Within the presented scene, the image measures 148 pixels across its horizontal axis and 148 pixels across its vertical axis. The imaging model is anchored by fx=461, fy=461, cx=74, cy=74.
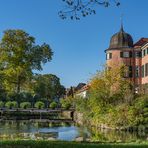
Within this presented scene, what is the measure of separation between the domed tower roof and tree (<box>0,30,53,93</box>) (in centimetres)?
1174

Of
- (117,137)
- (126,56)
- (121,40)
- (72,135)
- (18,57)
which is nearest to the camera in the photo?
(117,137)

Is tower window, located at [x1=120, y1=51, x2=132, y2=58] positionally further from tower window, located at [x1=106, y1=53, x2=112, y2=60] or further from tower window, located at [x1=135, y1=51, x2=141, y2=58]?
tower window, located at [x1=106, y1=53, x2=112, y2=60]

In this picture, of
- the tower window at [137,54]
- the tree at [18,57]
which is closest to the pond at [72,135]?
the tower window at [137,54]

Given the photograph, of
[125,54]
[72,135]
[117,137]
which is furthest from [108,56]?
[117,137]

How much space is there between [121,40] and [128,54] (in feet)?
7.41

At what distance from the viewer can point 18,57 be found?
68062 millimetres

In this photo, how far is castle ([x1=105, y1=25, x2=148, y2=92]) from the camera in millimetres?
61094

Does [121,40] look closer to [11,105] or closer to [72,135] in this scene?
[11,105]

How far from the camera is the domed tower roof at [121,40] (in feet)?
205

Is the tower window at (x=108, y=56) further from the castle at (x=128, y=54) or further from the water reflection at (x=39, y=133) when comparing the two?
the water reflection at (x=39, y=133)

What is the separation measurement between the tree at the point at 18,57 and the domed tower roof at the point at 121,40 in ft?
38.5

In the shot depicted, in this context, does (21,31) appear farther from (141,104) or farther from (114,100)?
(141,104)

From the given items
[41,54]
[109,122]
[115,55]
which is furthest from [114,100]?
[41,54]

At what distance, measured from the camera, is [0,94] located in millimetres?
81000
